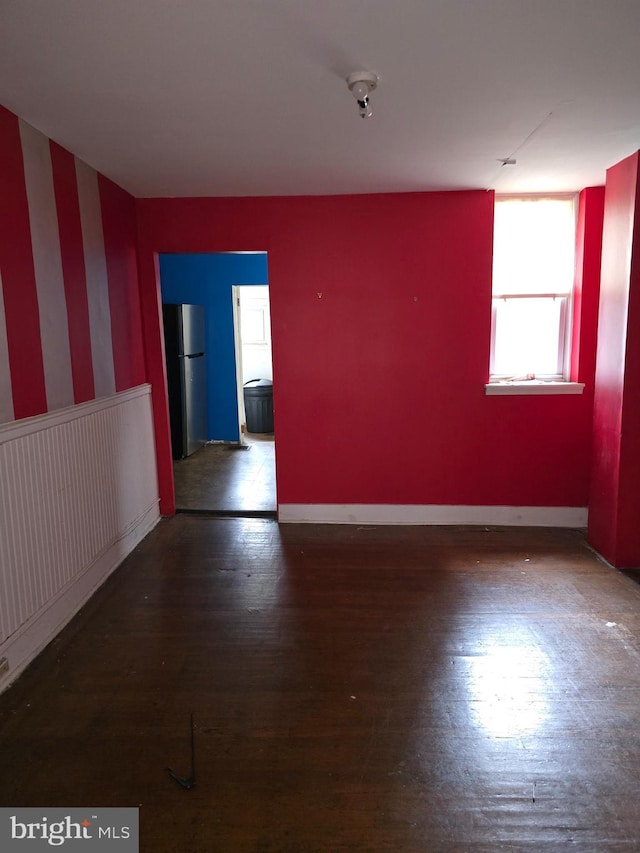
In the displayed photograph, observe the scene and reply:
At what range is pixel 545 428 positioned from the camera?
4160 mm

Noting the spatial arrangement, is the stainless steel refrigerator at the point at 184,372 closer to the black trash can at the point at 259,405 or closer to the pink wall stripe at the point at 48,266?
the black trash can at the point at 259,405

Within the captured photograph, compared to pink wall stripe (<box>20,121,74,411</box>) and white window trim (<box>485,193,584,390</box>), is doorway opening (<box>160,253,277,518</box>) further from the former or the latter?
pink wall stripe (<box>20,121,74,411</box>)

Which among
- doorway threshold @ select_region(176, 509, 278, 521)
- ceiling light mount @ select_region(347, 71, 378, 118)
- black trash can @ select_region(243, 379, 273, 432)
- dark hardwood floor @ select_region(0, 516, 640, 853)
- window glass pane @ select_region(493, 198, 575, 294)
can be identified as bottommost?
dark hardwood floor @ select_region(0, 516, 640, 853)

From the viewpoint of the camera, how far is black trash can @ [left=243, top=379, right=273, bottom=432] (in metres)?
7.76

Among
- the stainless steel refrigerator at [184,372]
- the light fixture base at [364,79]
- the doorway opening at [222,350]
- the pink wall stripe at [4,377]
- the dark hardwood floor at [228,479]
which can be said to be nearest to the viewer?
the light fixture base at [364,79]

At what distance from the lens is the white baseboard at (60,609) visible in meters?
2.46

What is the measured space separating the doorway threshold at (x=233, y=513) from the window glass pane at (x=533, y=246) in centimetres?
252

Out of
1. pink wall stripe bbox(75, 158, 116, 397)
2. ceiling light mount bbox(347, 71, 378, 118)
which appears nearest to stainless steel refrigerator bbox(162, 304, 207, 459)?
pink wall stripe bbox(75, 158, 116, 397)

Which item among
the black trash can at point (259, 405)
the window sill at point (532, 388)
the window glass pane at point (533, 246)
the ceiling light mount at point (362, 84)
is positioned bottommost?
the black trash can at point (259, 405)

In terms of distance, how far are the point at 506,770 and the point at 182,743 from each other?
1189 mm

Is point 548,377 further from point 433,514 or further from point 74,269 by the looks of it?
point 74,269

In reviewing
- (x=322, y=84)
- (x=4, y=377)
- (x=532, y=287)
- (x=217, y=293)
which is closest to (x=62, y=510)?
(x=4, y=377)

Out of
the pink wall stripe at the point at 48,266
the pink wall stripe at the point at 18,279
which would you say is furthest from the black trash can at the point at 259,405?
the pink wall stripe at the point at 18,279

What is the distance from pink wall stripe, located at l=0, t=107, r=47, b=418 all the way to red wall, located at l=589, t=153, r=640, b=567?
331 cm
